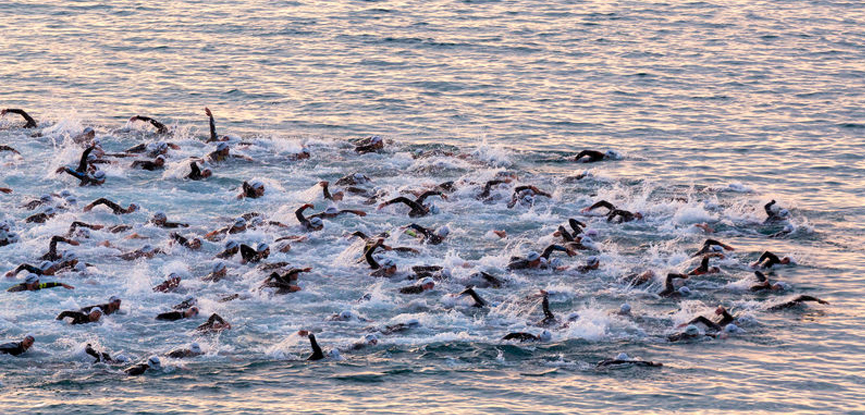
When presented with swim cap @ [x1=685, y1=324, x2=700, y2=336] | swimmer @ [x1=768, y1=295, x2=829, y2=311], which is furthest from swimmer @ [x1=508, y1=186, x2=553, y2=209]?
swim cap @ [x1=685, y1=324, x2=700, y2=336]

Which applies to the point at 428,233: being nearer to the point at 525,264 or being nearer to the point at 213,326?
the point at 525,264

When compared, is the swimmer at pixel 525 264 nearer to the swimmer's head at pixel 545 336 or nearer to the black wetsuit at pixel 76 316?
the swimmer's head at pixel 545 336

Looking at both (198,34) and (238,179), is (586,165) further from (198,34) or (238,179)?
(198,34)

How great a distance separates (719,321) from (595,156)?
39.3ft

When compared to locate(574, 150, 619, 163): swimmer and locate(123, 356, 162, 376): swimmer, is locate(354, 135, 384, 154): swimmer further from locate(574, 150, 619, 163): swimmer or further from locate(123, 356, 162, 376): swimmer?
locate(123, 356, 162, 376): swimmer

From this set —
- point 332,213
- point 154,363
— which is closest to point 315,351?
point 154,363

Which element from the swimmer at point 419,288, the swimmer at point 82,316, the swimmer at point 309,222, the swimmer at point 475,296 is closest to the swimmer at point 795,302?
the swimmer at point 475,296

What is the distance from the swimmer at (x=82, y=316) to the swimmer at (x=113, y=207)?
6534 mm

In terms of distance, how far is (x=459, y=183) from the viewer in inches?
1115

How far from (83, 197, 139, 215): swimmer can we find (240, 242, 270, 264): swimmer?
466 centimetres

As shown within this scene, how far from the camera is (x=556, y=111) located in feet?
122

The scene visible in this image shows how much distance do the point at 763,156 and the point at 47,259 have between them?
67.0 feet

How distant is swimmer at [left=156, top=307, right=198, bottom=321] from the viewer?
19766mm

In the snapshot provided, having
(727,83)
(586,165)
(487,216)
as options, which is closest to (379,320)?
(487,216)
